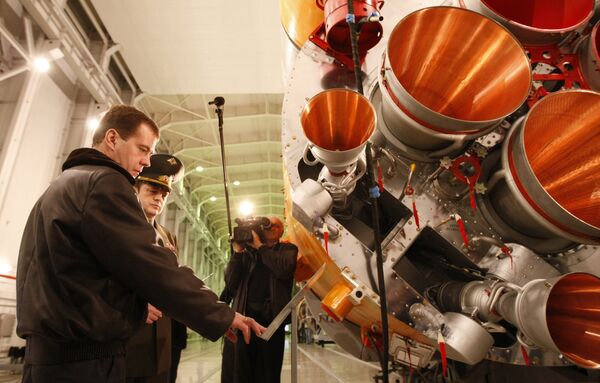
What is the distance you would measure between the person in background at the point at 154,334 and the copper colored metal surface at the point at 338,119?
0.83 m

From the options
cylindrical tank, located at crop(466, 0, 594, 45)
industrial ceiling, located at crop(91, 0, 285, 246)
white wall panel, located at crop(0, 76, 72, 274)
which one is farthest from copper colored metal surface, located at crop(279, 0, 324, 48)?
white wall panel, located at crop(0, 76, 72, 274)

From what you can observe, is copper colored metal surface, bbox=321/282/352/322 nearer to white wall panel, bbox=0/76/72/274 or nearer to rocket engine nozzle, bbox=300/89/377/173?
rocket engine nozzle, bbox=300/89/377/173

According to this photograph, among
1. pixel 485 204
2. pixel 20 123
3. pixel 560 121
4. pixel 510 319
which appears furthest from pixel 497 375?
pixel 20 123

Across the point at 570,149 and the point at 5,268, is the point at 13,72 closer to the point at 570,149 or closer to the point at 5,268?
the point at 5,268

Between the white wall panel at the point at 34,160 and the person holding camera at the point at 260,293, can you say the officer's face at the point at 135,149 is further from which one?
the white wall panel at the point at 34,160

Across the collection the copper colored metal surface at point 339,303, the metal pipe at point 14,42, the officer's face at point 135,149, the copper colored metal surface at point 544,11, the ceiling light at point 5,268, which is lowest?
the copper colored metal surface at point 339,303

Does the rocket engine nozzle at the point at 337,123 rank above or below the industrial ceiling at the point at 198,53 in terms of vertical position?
below

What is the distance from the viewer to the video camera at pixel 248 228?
2676mm

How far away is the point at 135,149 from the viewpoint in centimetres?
137

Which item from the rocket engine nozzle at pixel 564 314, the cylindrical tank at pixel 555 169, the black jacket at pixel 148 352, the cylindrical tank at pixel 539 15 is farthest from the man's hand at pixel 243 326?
the cylindrical tank at pixel 539 15

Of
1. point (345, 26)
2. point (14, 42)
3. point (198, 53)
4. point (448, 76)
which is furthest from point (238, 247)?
point (14, 42)

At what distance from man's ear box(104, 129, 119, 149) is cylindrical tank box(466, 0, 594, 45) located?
172 centimetres

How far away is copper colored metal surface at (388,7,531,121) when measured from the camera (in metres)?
1.47

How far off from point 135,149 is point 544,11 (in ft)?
6.84
